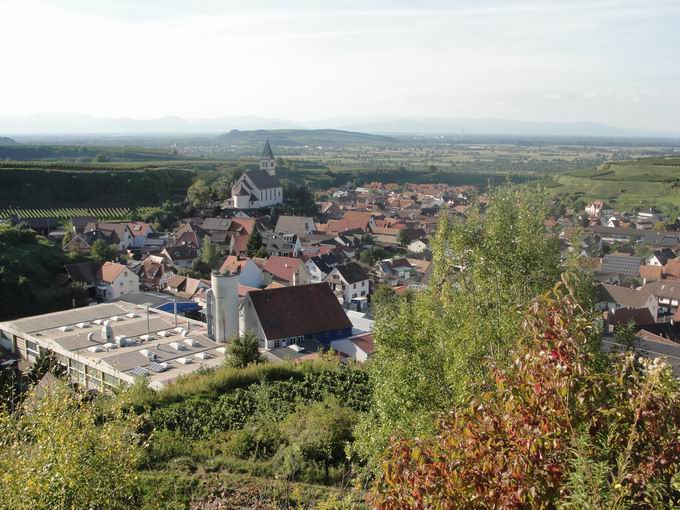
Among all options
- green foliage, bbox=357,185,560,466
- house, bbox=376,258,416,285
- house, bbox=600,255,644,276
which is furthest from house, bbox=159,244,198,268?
green foliage, bbox=357,185,560,466

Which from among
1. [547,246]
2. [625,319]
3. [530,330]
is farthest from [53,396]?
[625,319]

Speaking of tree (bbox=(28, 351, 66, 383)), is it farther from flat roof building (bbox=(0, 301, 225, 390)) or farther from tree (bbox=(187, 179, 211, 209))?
tree (bbox=(187, 179, 211, 209))

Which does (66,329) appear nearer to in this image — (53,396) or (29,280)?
(29,280)

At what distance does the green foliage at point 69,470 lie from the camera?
5.51 m

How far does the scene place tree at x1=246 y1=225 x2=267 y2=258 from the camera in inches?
1514

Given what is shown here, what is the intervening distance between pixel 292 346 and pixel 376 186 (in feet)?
235

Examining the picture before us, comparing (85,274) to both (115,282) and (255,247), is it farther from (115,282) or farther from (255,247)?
(255,247)

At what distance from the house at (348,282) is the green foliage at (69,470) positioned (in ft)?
80.7

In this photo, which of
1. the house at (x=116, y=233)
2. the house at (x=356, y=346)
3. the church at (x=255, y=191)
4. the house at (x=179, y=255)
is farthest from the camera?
the church at (x=255, y=191)

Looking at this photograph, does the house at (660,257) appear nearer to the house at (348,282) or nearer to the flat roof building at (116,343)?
the house at (348,282)

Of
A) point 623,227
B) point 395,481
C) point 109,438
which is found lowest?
point 623,227

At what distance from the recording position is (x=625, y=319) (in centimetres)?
2512

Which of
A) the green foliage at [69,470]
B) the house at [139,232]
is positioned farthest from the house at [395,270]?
the green foliage at [69,470]

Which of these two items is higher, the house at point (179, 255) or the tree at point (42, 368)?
the tree at point (42, 368)
